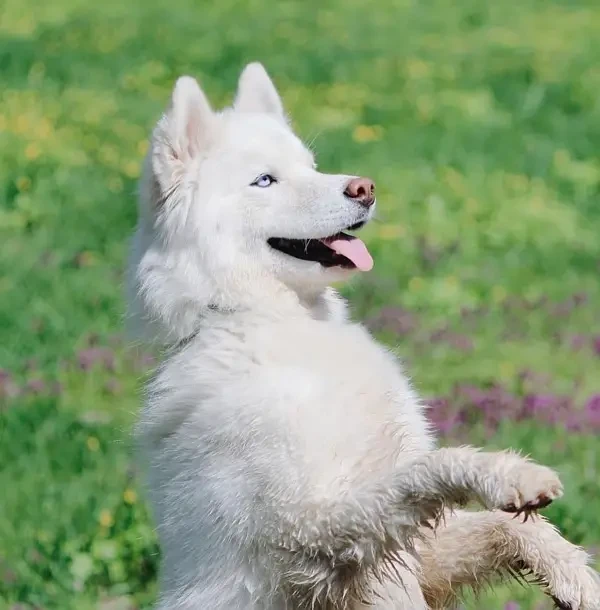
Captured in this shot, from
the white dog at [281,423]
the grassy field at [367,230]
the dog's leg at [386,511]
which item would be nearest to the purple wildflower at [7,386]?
the grassy field at [367,230]

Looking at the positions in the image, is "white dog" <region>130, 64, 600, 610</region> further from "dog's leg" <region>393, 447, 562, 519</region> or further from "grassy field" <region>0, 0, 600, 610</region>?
"grassy field" <region>0, 0, 600, 610</region>

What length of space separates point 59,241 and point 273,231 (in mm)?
5672

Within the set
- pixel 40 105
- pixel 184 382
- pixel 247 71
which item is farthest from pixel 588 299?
pixel 40 105

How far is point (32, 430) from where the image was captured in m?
6.89

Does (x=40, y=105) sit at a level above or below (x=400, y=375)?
below

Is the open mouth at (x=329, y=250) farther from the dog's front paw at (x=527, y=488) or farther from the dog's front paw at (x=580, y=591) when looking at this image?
the dog's front paw at (x=580, y=591)

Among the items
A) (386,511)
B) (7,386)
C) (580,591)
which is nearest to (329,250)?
(386,511)

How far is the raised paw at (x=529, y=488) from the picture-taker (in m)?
3.68

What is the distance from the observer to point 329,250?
182 inches

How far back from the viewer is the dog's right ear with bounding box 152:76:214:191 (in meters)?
4.59

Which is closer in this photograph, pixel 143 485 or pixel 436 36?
pixel 143 485

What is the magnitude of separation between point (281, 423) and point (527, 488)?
815mm

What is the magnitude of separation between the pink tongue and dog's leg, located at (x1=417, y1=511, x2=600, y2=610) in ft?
2.94

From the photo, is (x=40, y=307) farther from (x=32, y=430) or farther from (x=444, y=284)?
(x=444, y=284)
